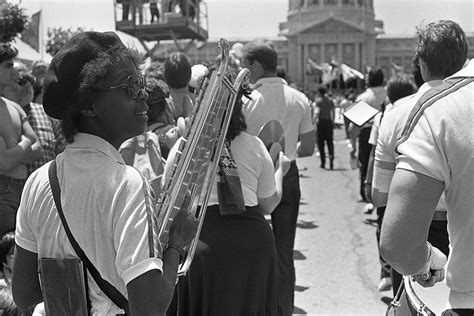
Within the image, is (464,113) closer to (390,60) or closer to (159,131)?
(159,131)

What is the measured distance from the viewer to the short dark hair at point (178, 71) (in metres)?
5.07

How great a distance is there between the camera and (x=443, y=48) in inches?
117

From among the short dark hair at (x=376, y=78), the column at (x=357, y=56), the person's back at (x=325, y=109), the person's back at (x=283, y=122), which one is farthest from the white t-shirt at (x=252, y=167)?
the column at (x=357, y=56)

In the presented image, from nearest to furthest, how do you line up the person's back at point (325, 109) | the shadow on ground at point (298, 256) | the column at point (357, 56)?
the shadow on ground at point (298, 256)
the person's back at point (325, 109)
the column at point (357, 56)

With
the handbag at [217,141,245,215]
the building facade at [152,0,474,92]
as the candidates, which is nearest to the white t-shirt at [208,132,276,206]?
the handbag at [217,141,245,215]

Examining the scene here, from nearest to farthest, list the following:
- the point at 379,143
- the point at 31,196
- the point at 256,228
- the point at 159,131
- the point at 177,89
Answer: the point at 31,196 < the point at 256,228 < the point at 379,143 < the point at 159,131 < the point at 177,89

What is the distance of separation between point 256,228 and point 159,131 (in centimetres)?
135

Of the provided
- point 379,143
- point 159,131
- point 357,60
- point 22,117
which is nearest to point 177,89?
point 159,131

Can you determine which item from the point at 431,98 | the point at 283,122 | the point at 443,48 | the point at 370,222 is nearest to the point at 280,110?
the point at 283,122

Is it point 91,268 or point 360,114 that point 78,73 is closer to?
point 91,268

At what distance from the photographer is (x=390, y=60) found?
92875 mm

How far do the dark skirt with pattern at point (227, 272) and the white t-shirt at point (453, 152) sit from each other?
4.93 ft

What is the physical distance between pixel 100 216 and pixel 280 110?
10.7 ft

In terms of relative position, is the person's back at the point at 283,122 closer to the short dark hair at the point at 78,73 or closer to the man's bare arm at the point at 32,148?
the man's bare arm at the point at 32,148
